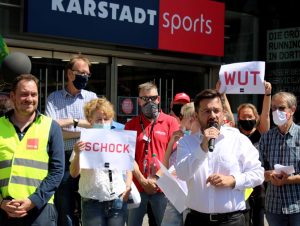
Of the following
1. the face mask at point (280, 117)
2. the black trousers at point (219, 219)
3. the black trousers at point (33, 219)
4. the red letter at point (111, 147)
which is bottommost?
the black trousers at point (33, 219)

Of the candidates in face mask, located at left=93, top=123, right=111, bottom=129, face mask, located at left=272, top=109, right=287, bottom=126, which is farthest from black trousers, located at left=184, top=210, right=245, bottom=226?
face mask, located at left=272, top=109, right=287, bottom=126

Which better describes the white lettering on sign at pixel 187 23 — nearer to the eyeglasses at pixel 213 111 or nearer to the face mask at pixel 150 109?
the face mask at pixel 150 109

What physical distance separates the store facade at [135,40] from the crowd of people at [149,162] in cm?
295

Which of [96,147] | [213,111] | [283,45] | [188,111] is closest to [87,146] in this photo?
[96,147]

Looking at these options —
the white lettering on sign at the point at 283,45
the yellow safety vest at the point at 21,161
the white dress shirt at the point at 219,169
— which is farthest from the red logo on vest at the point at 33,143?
the white lettering on sign at the point at 283,45

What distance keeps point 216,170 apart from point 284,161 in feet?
5.79

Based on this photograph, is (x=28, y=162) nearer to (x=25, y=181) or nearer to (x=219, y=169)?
(x=25, y=181)

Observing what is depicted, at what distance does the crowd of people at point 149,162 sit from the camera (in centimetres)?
418

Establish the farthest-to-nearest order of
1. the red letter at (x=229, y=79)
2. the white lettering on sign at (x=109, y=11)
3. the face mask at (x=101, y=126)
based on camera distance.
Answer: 1. the white lettering on sign at (x=109, y=11)
2. the red letter at (x=229, y=79)
3. the face mask at (x=101, y=126)

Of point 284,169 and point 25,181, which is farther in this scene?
point 284,169

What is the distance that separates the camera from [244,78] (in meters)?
6.28

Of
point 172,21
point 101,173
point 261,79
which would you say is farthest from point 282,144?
point 172,21

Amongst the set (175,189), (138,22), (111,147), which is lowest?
(175,189)

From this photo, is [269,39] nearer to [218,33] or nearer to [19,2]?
[218,33]
